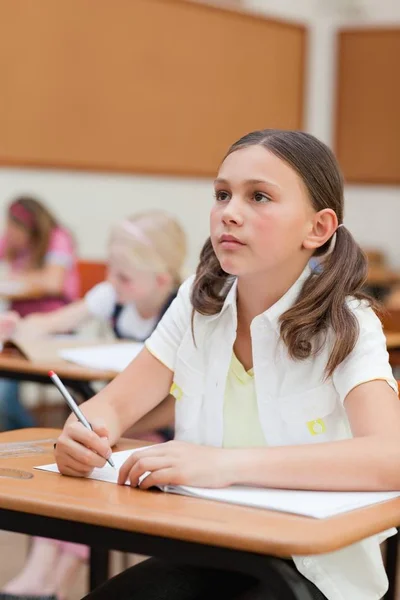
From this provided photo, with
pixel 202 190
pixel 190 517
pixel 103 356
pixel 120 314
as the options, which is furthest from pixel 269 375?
pixel 202 190

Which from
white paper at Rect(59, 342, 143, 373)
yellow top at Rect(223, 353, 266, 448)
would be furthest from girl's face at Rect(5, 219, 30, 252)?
yellow top at Rect(223, 353, 266, 448)

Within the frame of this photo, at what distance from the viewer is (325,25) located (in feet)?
24.3

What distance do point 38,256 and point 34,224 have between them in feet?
0.51

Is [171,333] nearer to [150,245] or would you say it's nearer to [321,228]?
[321,228]

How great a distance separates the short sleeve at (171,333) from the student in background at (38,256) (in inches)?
114

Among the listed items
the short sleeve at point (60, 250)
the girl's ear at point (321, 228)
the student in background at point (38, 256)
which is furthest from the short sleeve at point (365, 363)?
the short sleeve at point (60, 250)

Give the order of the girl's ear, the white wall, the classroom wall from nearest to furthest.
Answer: the girl's ear
the white wall
the classroom wall

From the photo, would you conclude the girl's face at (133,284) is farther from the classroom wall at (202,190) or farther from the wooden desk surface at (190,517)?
the classroom wall at (202,190)

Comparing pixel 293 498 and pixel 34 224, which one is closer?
pixel 293 498

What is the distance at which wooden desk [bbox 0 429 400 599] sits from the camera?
118 centimetres

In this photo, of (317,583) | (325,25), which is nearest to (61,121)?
(325,25)

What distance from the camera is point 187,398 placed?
174 cm

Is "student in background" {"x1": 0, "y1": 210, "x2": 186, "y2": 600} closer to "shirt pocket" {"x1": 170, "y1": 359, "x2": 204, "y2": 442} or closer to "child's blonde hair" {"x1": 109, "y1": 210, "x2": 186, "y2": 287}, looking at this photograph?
Result: "child's blonde hair" {"x1": 109, "y1": 210, "x2": 186, "y2": 287}

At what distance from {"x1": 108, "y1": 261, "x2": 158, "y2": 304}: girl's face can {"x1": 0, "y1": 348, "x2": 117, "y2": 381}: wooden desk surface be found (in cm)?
60
